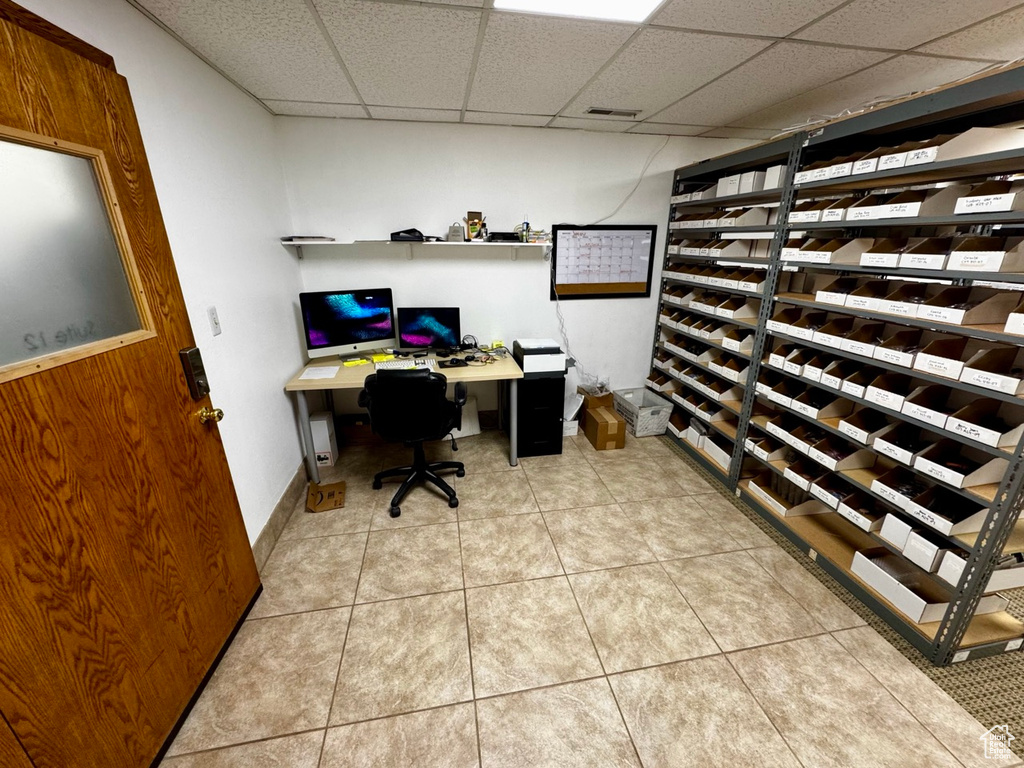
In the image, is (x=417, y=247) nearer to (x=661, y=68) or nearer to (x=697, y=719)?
(x=661, y=68)

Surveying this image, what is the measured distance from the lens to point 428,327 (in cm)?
293

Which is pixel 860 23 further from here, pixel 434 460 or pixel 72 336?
pixel 434 460

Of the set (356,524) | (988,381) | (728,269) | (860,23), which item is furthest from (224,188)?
(988,381)

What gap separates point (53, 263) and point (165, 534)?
0.85 metres

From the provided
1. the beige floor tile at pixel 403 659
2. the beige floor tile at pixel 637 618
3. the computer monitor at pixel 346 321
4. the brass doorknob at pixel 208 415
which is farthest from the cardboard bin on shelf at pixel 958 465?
the computer monitor at pixel 346 321

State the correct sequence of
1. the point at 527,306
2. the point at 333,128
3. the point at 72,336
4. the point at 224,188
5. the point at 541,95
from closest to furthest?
the point at 72,336, the point at 224,188, the point at 541,95, the point at 333,128, the point at 527,306

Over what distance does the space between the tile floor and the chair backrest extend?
21.3 inches

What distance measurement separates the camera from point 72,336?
3.38 ft

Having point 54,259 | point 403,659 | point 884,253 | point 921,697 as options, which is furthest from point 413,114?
point 921,697

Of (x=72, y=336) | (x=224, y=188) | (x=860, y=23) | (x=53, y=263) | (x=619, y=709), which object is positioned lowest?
(x=619, y=709)

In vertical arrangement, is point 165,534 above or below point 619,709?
above

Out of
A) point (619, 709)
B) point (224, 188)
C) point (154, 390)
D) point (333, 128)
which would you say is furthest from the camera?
point (333, 128)

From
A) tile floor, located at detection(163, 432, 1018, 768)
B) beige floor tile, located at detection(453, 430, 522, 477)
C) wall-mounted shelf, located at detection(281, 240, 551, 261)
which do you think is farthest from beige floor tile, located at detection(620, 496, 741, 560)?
wall-mounted shelf, located at detection(281, 240, 551, 261)

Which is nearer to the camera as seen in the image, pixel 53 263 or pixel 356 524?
Result: pixel 53 263
